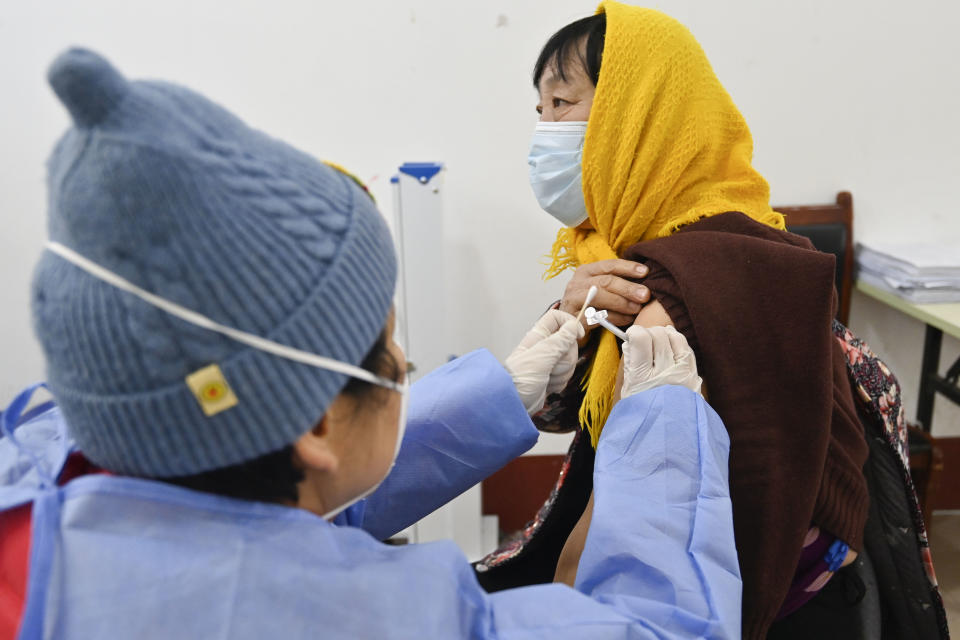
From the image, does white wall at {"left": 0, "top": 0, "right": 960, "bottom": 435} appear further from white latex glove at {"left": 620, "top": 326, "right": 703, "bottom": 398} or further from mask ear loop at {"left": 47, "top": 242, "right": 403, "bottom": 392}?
mask ear loop at {"left": 47, "top": 242, "right": 403, "bottom": 392}

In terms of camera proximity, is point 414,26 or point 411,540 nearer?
point 414,26

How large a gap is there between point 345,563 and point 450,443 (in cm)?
41

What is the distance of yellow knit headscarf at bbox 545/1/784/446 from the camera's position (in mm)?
1028

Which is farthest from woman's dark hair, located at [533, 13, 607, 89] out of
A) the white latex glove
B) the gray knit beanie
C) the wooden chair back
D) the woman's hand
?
the wooden chair back

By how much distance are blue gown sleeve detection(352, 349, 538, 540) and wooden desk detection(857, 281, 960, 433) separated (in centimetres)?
146

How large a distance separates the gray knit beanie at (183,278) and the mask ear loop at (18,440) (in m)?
0.05

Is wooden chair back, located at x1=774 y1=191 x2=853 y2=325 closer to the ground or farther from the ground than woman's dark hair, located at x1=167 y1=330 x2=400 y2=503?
closer to the ground

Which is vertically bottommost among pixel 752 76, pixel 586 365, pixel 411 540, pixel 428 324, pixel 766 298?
pixel 411 540

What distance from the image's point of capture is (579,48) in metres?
1.09

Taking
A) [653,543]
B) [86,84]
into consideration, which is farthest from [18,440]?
[653,543]

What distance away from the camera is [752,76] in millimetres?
2053

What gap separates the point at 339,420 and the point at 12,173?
2217 mm

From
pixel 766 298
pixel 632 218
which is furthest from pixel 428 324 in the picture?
pixel 766 298

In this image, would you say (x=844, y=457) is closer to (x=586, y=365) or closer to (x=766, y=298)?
(x=766, y=298)
